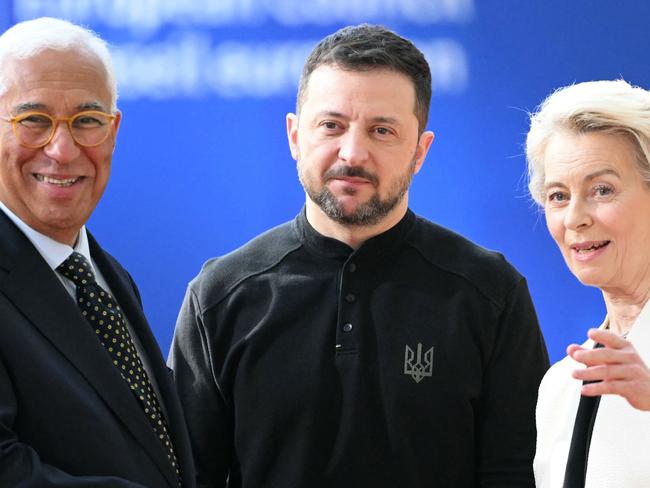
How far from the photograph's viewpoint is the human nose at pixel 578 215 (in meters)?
2.14

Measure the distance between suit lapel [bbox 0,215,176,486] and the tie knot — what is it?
3.5 inches

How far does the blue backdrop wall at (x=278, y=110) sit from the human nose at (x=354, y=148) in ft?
4.90

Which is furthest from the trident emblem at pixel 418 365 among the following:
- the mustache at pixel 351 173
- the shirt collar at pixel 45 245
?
the shirt collar at pixel 45 245

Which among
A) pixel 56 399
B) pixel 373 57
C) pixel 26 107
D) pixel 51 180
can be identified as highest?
pixel 373 57

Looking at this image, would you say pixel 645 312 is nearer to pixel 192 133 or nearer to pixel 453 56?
pixel 453 56

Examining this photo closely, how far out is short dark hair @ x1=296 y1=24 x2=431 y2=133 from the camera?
2428 millimetres

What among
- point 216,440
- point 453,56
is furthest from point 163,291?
point 216,440

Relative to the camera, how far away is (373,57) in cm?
243

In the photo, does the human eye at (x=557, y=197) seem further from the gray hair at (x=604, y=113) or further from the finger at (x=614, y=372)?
the finger at (x=614, y=372)

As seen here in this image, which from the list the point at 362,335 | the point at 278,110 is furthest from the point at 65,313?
the point at 278,110

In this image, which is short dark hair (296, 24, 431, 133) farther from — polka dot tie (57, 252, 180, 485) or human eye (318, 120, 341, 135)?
polka dot tie (57, 252, 180, 485)

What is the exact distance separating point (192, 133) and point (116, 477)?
90.4 inches

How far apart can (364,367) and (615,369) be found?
0.76 metres

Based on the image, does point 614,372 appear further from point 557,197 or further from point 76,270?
point 76,270
